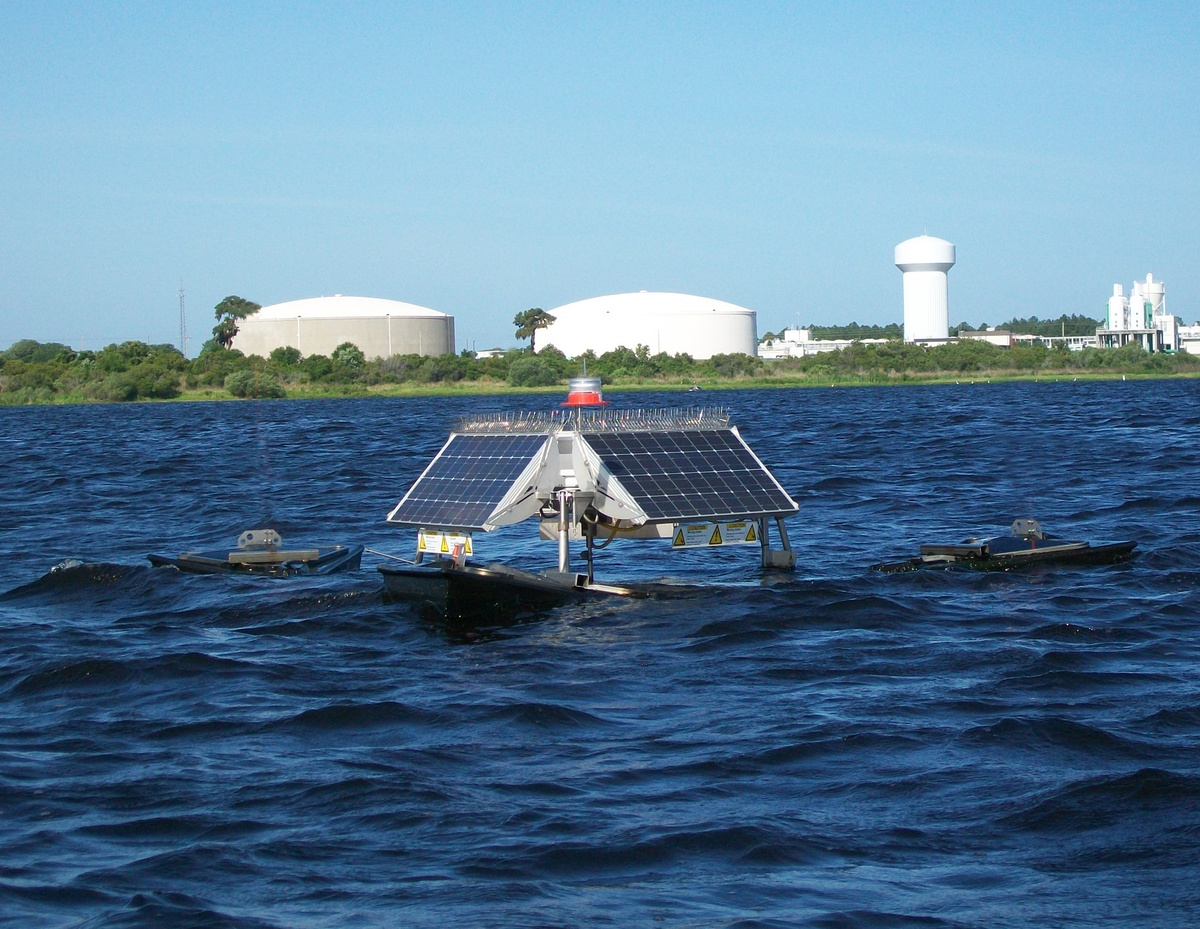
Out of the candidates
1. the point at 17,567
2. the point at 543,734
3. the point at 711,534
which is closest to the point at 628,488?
the point at 711,534

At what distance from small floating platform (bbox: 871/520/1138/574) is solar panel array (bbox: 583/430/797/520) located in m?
4.01

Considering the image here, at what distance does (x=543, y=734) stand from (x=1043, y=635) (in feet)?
32.4

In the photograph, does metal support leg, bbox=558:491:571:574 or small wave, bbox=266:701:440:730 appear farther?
metal support leg, bbox=558:491:571:574

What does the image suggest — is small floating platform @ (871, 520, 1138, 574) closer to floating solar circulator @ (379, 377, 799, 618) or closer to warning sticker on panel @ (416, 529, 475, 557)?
floating solar circulator @ (379, 377, 799, 618)

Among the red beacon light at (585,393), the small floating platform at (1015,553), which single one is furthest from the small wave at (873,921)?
the small floating platform at (1015,553)

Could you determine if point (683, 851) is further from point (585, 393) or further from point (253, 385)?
point (253, 385)

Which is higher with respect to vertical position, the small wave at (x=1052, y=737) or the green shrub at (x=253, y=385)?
the green shrub at (x=253, y=385)

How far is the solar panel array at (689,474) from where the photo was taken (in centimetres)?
2617

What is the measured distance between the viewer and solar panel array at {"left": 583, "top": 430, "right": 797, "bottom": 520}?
26172 mm

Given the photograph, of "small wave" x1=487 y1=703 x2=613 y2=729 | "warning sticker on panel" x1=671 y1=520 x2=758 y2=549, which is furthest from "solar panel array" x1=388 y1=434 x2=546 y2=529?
"small wave" x1=487 y1=703 x2=613 y2=729

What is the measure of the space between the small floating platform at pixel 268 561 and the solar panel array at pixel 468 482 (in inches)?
168

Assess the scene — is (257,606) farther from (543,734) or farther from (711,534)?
(543,734)

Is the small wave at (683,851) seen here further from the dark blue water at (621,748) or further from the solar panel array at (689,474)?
the solar panel array at (689,474)

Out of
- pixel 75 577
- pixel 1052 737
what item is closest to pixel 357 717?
pixel 1052 737
